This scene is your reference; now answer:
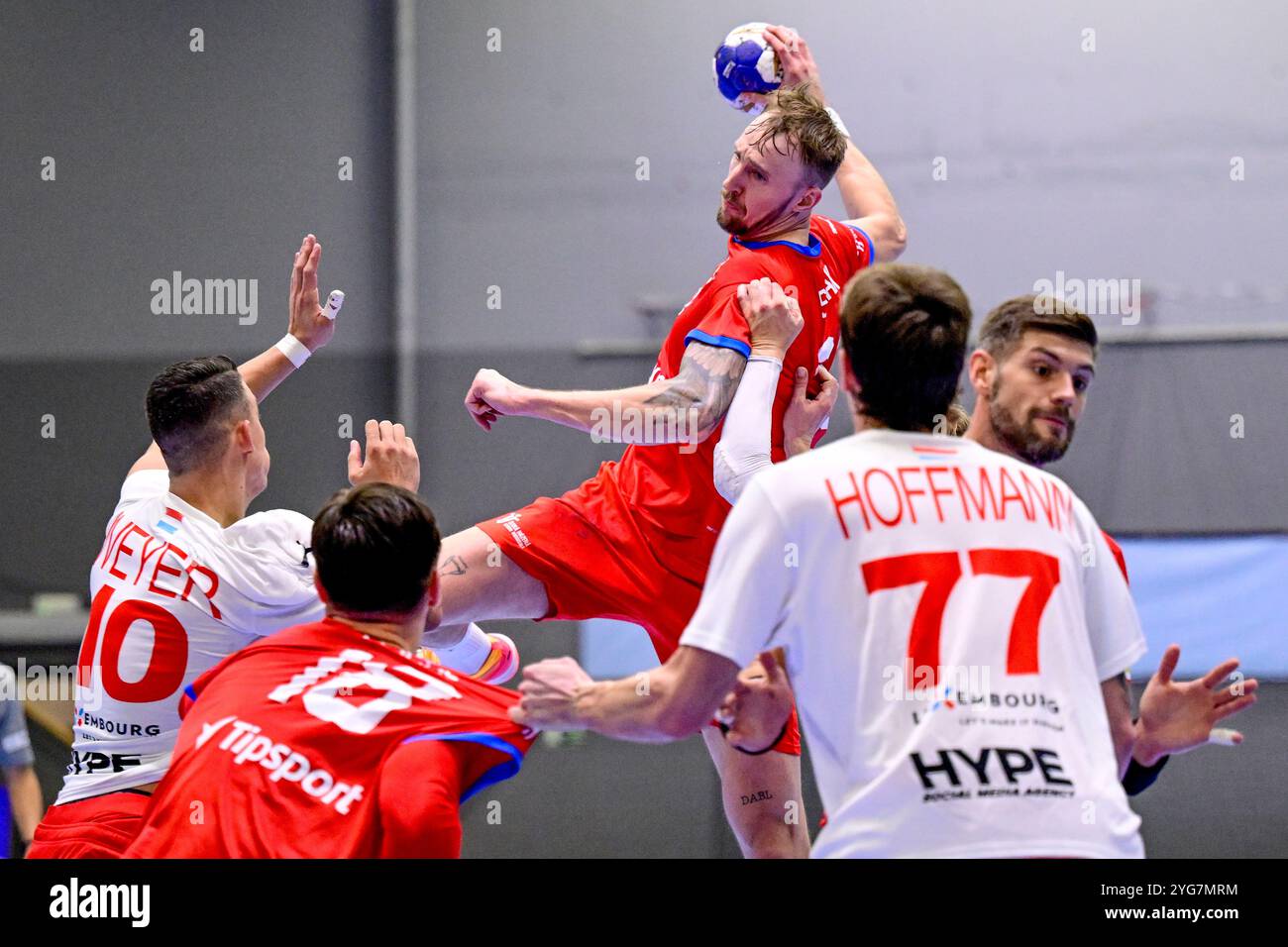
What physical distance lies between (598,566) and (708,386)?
60 centimetres

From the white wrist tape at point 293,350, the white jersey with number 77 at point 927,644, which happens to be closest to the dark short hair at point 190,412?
the white wrist tape at point 293,350

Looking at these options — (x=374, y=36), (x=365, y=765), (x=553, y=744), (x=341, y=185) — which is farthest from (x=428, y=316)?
(x=365, y=765)

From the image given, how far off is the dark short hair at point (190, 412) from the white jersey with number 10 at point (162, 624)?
22cm

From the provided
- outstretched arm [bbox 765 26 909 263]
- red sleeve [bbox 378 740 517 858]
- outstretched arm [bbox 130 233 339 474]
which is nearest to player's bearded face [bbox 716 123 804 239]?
outstretched arm [bbox 765 26 909 263]

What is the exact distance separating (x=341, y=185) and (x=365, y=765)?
19.8 ft

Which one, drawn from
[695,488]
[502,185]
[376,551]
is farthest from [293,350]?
[502,185]

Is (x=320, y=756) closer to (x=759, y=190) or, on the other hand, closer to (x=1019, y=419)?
(x=1019, y=419)

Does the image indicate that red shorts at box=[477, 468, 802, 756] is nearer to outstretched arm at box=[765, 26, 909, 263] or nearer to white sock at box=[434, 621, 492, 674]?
white sock at box=[434, 621, 492, 674]

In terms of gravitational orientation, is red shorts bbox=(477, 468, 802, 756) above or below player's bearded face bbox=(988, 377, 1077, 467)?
below

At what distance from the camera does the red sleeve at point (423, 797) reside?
7.15ft

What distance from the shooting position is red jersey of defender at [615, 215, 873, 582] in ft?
12.2

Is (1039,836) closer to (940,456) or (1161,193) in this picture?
(940,456)

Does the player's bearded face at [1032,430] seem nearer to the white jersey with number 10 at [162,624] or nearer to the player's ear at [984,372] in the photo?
the player's ear at [984,372]

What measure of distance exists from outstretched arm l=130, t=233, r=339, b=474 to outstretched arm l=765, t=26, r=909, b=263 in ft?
4.93
